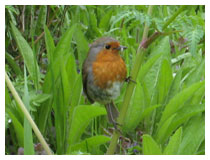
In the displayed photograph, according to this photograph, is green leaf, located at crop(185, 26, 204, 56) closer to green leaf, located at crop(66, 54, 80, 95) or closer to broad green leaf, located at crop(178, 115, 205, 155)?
broad green leaf, located at crop(178, 115, 205, 155)

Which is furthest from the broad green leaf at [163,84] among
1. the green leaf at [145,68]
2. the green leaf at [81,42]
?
the green leaf at [81,42]

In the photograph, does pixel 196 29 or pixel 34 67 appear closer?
pixel 196 29

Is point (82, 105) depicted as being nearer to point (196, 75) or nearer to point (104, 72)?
point (104, 72)

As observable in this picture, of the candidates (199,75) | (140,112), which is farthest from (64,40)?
(199,75)

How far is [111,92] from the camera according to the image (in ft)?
5.08

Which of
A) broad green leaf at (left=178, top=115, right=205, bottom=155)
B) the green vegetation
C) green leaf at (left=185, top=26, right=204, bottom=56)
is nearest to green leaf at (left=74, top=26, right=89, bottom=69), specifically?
the green vegetation

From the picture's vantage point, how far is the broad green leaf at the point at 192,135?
1580mm

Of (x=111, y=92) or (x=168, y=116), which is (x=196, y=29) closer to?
(x=111, y=92)

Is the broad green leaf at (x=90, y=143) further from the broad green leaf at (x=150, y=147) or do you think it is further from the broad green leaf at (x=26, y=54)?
the broad green leaf at (x=26, y=54)

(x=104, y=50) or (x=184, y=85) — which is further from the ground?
(x=104, y=50)

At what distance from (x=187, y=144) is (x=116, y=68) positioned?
519 mm

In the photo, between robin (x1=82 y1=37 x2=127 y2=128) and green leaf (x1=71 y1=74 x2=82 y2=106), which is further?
green leaf (x1=71 y1=74 x2=82 y2=106)

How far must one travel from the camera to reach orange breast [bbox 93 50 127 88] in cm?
156

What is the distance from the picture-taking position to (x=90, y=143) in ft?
4.89
